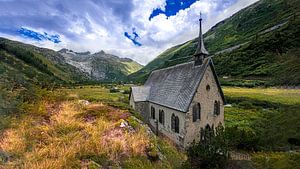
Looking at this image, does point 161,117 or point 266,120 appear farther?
point 266,120

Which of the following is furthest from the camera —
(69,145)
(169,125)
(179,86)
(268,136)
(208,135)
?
(179,86)

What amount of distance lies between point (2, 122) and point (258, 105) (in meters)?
53.6

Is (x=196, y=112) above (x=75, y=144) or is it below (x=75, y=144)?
below

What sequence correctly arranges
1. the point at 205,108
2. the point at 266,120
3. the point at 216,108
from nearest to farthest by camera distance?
the point at 205,108, the point at 216,108, the point at 266,120

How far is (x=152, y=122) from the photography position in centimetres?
3609

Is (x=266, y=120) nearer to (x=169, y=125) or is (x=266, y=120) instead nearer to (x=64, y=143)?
(x=169, y=125)

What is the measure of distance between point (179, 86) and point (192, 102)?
15.6ft

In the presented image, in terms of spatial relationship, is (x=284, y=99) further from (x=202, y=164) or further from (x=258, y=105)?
(x=202, y=164)

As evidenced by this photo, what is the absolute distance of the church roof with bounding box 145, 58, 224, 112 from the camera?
25438 millimetres

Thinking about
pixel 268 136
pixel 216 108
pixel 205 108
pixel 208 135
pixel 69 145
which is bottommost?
pixel 268 136

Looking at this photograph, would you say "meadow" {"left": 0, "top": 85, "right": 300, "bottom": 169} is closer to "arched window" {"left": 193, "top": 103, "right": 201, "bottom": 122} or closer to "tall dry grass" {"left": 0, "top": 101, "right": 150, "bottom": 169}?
"tall dry grass" {"left": 0, "top": 101, "right": 150, "bottom": 169}

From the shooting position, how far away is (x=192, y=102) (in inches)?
981

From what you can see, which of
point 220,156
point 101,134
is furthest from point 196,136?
point 101,134

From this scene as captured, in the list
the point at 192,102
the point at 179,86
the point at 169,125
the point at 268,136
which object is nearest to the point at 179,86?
the point at 179,86
